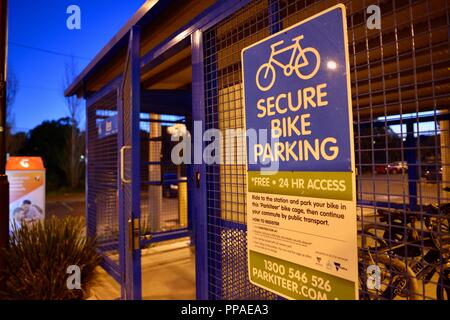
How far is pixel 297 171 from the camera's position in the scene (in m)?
1.44

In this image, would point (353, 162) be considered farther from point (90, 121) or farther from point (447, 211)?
point (90, 121)

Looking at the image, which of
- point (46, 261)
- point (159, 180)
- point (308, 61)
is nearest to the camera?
point (308, 61)

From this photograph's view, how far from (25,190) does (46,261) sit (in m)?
2.77

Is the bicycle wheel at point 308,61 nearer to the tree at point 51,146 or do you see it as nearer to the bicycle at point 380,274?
the bicycle at point 380,274

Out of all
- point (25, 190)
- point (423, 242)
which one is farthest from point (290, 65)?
point (25, 190)

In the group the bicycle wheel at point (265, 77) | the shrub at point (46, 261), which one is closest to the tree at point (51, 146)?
the shrub at point (46, 261)

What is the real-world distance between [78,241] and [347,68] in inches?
142

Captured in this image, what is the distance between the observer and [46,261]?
3.39 meters

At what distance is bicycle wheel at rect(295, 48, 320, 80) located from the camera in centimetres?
138

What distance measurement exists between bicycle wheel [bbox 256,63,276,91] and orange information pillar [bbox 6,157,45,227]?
526cm

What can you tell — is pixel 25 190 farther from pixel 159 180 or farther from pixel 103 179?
pixel 159 180

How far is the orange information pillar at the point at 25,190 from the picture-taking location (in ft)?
18.0

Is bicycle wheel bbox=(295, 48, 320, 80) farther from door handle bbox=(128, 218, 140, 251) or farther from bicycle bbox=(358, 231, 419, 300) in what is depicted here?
door handle bbox=(128, 218, 140, 251)

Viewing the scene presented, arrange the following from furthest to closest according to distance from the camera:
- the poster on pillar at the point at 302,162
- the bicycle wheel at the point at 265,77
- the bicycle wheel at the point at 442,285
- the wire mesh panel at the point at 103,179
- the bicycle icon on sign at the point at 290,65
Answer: the wire mesh panel at the point at 103,179
the bicycle wheel at the point at 265,77
the bicycle icon on sign at the point at 290,65
the poster on pillar at the point at 302,162
the bicycle wheel at the point at 442,285
